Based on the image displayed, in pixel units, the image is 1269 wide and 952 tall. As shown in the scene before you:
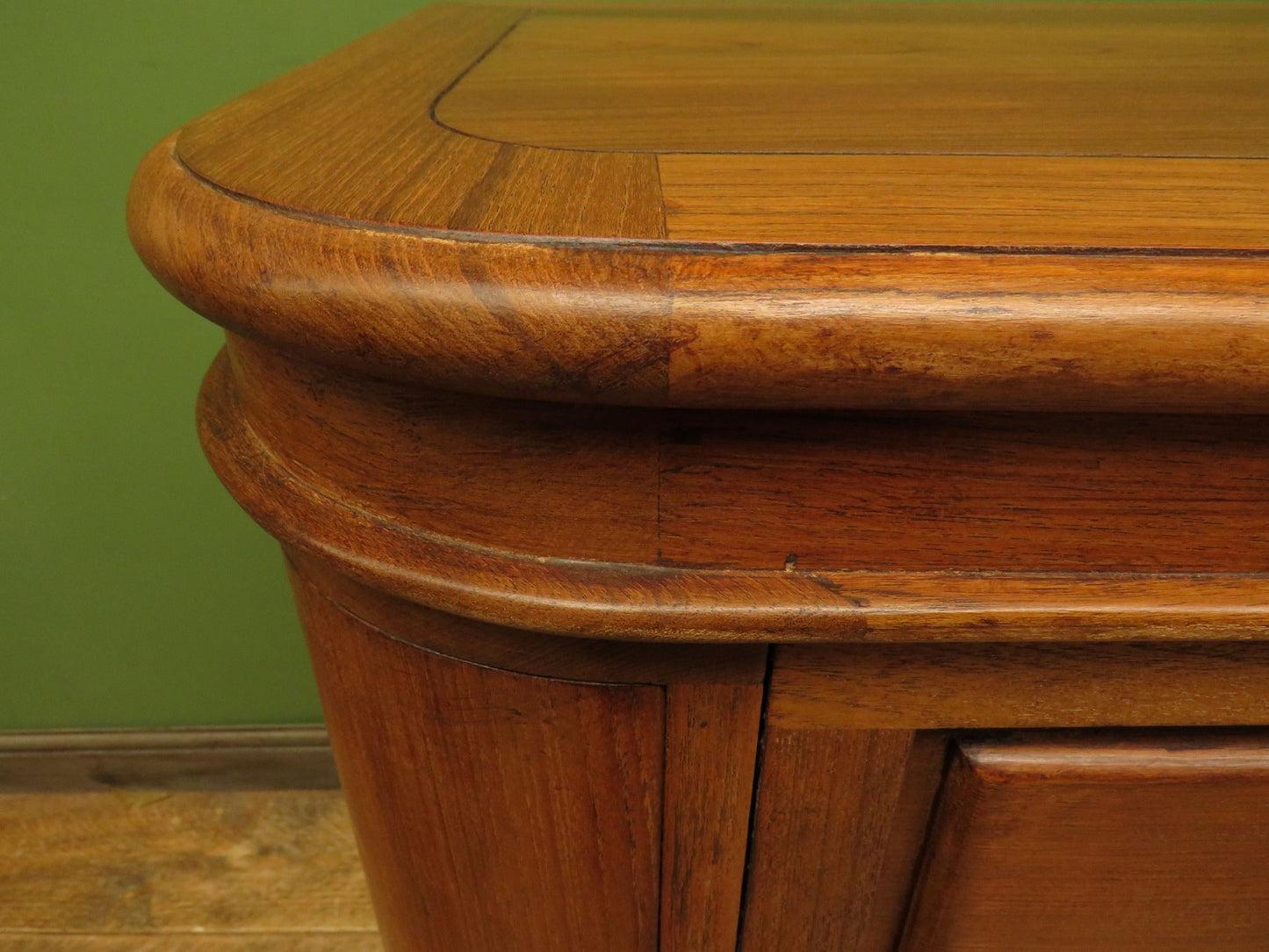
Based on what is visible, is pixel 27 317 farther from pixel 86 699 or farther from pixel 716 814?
pixel 716 814

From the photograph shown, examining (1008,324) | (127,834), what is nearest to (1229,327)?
(1008,324)

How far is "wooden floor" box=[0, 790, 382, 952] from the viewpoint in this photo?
834 millimetres

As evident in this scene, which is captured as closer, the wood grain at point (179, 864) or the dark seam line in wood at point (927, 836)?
the dark seam line in wood at point (927, 836)

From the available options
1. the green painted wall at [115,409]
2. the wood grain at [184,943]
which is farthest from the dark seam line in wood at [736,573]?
the wood grain at [184,943]

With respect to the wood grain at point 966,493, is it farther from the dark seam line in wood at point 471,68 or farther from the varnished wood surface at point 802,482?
the dark seam line in wood at point 471,68

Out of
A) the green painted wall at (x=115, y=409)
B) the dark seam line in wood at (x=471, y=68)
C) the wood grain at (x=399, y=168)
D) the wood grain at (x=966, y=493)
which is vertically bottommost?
the green painted wall at (x=115, y=409)

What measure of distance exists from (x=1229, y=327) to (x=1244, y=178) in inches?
3.7

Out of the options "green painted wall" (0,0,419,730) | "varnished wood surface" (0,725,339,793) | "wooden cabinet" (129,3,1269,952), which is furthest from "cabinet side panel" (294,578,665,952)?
"varnished wood surface" (0,725,339,793)

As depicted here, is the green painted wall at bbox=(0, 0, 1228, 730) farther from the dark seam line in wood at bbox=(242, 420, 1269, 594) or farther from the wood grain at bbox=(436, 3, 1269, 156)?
the dark seam line in wood at bbox=(242, 420, 1269, 594)

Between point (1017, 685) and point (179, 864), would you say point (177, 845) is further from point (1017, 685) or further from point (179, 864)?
point (1017, 685)

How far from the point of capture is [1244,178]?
0.93 ft

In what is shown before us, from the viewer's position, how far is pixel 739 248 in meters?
0.23

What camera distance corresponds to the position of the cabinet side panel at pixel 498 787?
1.02ft

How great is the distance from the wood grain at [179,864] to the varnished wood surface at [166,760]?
0.04ft
